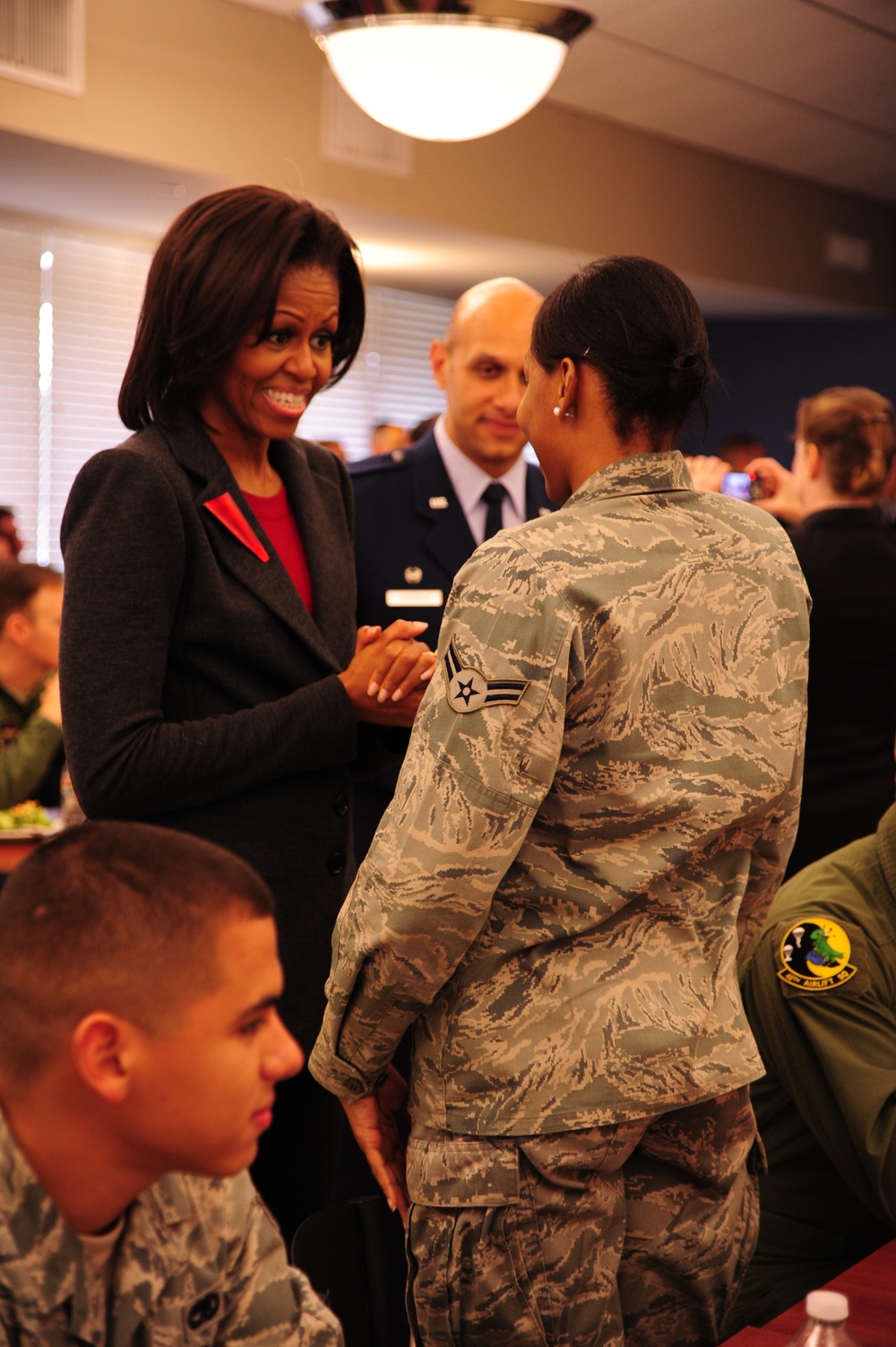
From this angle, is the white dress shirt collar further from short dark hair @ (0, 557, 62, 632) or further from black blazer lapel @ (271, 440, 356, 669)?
short dark hair @ (0, 557, 62, 632)

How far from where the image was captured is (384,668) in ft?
4.89

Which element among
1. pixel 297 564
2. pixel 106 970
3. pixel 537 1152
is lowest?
pixel 537 1152

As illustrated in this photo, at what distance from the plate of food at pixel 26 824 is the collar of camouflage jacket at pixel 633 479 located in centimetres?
208

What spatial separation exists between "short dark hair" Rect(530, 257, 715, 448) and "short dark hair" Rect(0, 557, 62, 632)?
107 inches

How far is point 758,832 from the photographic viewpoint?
1.34 m

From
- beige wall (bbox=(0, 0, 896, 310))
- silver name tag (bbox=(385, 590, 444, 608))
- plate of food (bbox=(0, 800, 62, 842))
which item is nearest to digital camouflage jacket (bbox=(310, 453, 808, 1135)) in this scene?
silver name tag (bbox=(385, 590, 444, 608))

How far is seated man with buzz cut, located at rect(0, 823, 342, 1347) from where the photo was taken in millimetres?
926

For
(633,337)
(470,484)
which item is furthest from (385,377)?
(633,337)

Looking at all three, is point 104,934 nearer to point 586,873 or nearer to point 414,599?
point 586,873

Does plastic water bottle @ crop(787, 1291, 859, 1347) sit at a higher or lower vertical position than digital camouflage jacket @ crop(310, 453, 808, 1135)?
lower

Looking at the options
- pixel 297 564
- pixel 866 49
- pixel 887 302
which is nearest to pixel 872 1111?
pixel 297 564

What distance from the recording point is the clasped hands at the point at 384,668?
4.89 ft

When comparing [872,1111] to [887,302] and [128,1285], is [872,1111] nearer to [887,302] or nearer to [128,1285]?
[128,1285]

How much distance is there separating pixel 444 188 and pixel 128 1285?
5.69 metres
